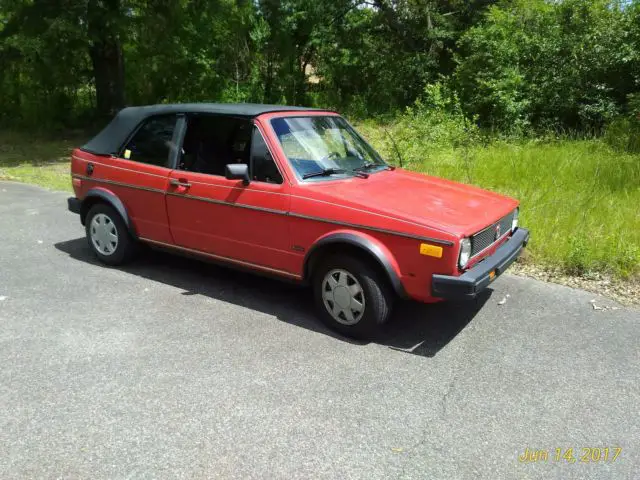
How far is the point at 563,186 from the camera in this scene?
8.36 m

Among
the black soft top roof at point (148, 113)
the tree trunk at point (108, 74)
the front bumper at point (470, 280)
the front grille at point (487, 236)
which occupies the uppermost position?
the tree trunk at point (108, 74)

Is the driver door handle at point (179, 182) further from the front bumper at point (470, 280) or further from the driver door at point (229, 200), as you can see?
the front bumper at point (470, 280)

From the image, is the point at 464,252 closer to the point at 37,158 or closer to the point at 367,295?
the point at 367,295

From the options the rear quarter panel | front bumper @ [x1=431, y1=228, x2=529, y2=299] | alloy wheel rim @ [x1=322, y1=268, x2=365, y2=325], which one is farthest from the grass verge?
front bumper @ [x1=431, y1=228, x2=529, y2=299]

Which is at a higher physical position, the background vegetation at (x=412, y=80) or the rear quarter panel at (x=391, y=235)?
the background vegetation at (x=412, y=80)

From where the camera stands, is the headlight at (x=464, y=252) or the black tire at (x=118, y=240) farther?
the black tire at (x=118, y=240)

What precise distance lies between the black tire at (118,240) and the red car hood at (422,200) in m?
2.32

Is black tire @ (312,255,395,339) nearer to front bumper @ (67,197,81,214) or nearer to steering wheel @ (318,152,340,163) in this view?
steering wheel @ (318,152,340,163)

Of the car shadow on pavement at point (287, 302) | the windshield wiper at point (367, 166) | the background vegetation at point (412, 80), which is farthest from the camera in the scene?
the background vegetation at point (412, 80)

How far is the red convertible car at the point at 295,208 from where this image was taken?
4090 mm

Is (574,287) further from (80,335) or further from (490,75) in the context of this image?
(490,75)

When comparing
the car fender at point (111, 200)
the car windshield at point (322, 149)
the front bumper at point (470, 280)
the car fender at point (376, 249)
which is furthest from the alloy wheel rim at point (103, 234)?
the front bumper at point (470, 280)

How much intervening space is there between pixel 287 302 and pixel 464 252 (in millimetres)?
1818

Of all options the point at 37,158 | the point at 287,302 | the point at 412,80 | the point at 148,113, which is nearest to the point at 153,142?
the point at 148,113
